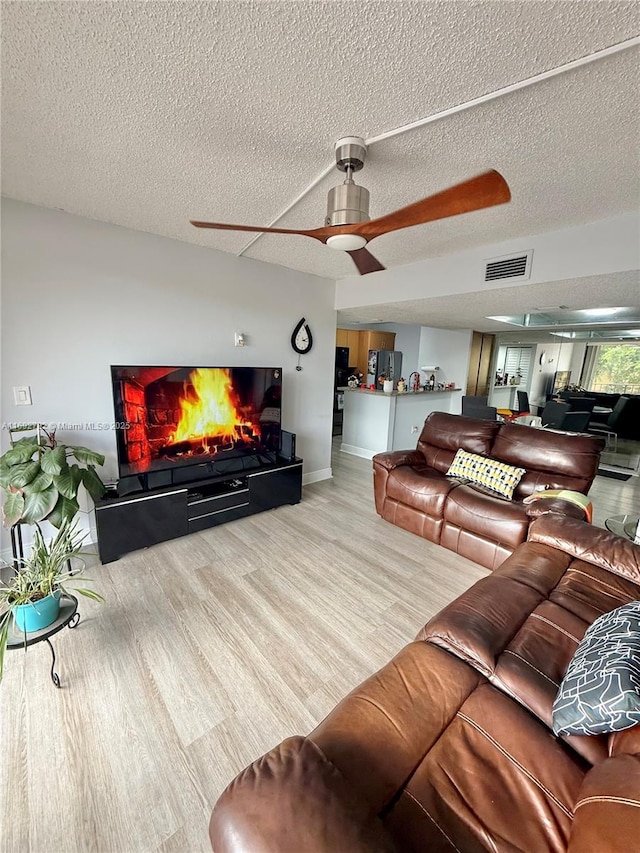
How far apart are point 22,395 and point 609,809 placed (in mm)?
3271

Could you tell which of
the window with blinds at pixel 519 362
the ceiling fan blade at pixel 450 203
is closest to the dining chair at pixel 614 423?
the window with blinds at pixel 519 362

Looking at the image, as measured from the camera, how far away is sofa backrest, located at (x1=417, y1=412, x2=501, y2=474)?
3.29m

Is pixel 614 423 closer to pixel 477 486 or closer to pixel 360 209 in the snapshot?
pixel 477 486

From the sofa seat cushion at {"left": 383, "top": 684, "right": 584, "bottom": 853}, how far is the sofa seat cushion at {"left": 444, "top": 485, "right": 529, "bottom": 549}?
63.2 inches

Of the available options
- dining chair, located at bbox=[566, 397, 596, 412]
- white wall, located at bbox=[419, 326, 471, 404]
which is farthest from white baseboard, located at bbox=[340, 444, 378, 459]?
dining chair, located at bbox=[566, 397, 596, 412]

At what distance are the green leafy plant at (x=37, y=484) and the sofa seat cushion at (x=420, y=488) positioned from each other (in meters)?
2.43

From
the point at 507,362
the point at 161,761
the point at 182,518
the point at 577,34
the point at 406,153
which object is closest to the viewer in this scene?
the point at 577,34

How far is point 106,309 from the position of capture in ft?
8.55

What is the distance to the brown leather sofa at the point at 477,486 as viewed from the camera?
2582 millimetres

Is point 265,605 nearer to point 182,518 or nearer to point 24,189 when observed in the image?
point 182,518

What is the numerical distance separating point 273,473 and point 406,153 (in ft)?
8.48

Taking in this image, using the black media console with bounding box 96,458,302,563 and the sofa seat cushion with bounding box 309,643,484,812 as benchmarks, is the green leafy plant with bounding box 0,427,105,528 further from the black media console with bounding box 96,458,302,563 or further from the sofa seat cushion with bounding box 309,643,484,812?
the sofa seat cushion with bounding box 309,643,484,812

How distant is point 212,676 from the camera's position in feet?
5.48

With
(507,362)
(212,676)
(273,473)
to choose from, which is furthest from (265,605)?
(507,362)
